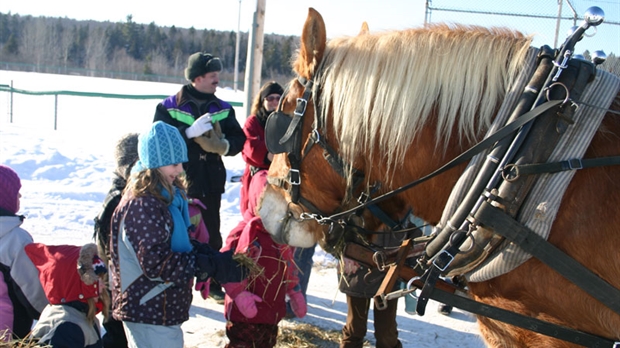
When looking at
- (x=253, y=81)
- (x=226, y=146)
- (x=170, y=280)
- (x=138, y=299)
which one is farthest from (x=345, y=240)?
(x=253, y=81)

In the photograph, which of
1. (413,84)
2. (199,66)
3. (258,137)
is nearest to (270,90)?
(258,137)

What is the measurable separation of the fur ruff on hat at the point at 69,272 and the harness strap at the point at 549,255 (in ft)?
6.58

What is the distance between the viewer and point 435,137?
5.52ft

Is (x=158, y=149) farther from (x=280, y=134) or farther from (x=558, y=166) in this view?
(x=558, y=166)

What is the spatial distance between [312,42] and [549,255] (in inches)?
40.2

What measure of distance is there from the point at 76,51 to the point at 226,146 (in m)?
60.3

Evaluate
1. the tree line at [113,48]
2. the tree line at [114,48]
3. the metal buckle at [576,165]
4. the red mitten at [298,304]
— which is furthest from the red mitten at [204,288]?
the tree line at [114,48]

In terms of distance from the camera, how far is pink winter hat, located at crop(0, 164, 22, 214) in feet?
9.59

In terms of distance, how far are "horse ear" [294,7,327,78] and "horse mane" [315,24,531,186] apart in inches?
1.5

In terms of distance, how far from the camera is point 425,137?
170 centimetres

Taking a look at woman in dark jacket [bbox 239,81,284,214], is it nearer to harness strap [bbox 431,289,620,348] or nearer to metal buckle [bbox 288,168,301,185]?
metal buckle [bbox 288,168,301,185]

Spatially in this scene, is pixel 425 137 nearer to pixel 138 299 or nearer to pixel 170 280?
pixel 170 280

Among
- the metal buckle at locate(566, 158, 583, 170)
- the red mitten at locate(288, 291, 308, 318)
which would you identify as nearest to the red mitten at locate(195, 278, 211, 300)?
the red mitten at locate(288, 291, 308, 318)

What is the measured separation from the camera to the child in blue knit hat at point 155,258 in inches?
97.3
